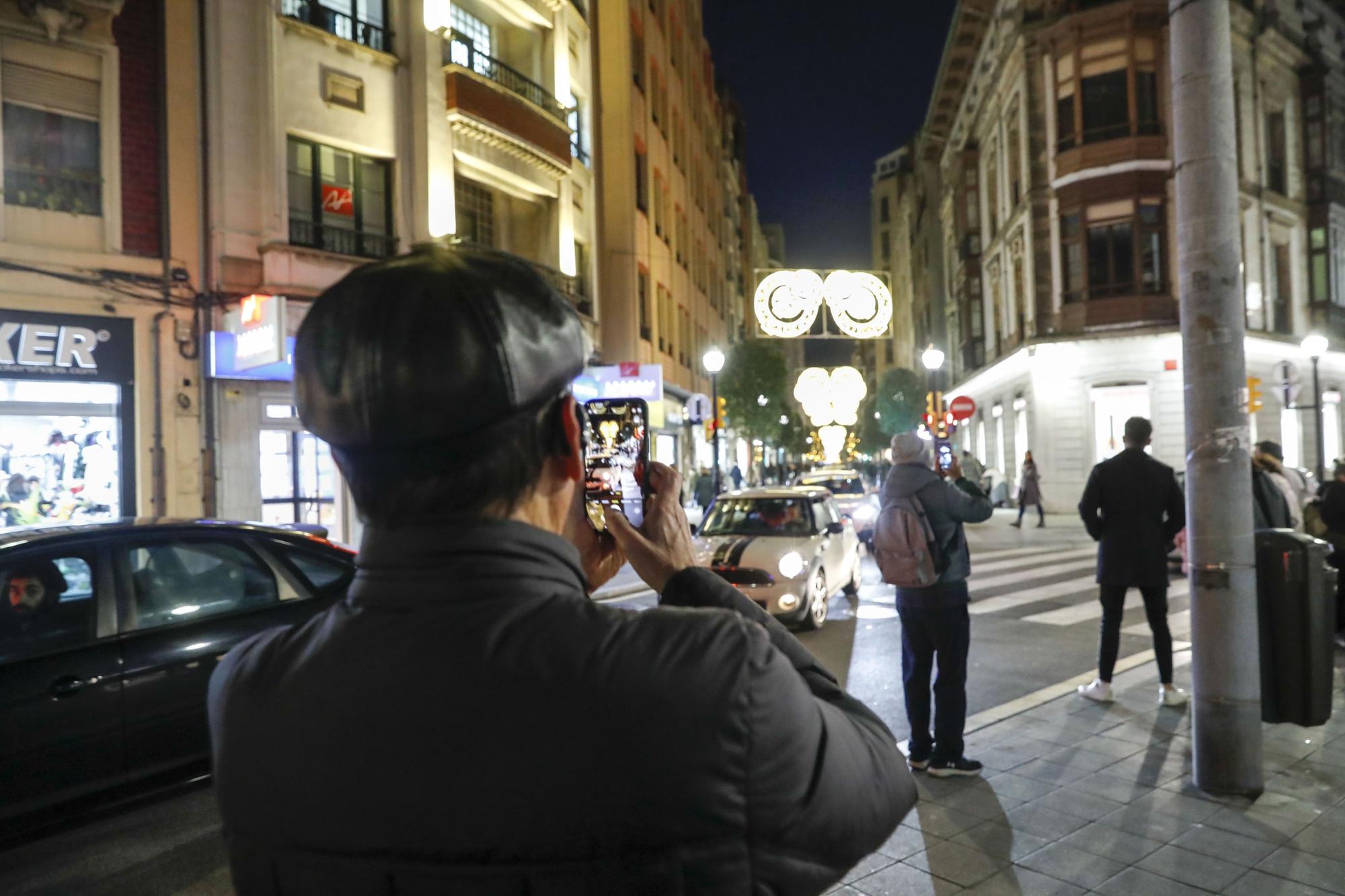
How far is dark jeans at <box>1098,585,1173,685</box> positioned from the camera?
20.5 ft

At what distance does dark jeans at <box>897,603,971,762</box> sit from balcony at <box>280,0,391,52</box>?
46.3 feet

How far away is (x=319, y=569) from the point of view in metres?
5.48

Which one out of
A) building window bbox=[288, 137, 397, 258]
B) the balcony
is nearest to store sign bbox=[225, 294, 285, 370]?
building window bbox=[288, 137, 397, 258]

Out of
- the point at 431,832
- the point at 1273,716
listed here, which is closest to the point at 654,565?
the point at 431,832

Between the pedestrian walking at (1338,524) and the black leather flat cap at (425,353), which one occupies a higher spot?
the black leather flat cap at (425,353)

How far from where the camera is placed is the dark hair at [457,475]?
110 centimetres

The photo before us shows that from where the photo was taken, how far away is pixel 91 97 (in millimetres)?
12805

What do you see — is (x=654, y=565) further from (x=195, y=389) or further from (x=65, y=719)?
(x=195, y=389)

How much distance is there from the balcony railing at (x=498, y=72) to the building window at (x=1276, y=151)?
22836mm

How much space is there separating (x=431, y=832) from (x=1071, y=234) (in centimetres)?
2904

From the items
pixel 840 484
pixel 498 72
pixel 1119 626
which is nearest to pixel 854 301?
pixel 840 484

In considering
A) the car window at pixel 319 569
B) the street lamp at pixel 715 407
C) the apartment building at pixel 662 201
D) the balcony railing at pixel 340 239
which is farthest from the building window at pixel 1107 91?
the car window at pixel 319 569

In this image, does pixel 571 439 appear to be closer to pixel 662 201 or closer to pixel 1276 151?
pixel 662 201

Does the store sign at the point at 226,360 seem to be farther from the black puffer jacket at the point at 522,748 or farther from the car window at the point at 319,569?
the black puffer jacket at the point at 522,748
